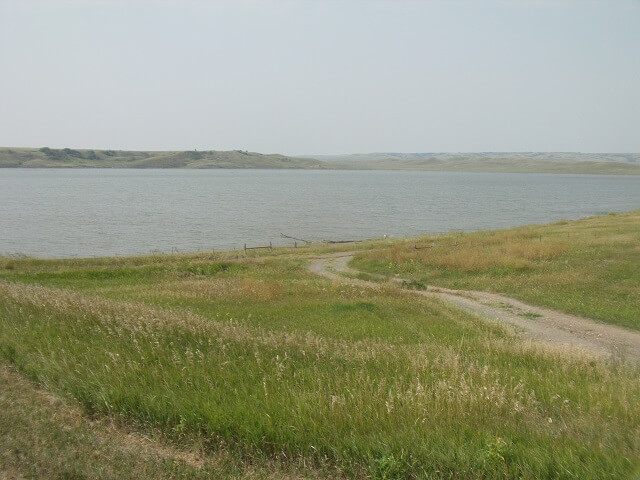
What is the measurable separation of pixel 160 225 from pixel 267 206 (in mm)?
32376

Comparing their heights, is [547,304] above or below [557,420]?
below

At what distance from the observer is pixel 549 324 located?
19984mm

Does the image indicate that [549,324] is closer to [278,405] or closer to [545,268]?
[545,268]

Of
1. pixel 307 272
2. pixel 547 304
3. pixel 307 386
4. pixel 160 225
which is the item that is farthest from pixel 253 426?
pixel 160 225

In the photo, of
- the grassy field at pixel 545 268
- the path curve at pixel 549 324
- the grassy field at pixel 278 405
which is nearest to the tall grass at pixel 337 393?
the grassy field at pixel 278 405

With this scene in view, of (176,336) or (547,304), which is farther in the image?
(547,304)

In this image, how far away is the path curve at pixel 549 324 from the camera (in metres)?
16.3

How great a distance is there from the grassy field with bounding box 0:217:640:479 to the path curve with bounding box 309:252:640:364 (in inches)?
202

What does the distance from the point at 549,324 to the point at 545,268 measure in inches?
493

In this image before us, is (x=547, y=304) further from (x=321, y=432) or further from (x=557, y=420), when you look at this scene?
(x=321, y=432)

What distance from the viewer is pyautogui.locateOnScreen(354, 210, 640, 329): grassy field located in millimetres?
23562

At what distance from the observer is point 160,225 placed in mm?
77250

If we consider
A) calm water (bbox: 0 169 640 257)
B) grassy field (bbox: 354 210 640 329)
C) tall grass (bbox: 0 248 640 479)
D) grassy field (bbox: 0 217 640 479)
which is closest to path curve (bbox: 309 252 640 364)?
grassy field (bbox: 354 210 640 329)

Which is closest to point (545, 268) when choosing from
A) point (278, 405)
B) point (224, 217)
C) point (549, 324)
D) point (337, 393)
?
point (549, 324)
